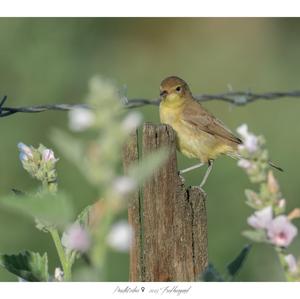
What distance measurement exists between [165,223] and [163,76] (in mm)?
3424

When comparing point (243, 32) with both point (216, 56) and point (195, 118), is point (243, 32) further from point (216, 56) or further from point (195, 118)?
point (195, 118)

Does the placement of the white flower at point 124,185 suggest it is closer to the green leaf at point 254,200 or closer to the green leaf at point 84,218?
the green leaf at point 254,200

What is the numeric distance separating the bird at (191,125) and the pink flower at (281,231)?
2694 millimetres

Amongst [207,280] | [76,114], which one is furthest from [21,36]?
[76,114]

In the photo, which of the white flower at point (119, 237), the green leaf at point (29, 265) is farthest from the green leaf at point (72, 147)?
the green leaf at point (29, 265)

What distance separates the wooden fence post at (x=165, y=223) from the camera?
11.7ft

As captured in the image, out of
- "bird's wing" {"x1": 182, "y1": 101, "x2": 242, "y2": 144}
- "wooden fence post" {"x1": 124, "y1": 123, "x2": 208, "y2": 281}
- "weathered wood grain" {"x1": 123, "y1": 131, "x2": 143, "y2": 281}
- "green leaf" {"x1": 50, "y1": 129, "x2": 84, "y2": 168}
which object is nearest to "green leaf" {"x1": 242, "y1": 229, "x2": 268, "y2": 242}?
"wooden fence post" {"x1": 124, "y1": 123, "x2": 208, "y2": 281}

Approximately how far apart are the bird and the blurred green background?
0.52 metres

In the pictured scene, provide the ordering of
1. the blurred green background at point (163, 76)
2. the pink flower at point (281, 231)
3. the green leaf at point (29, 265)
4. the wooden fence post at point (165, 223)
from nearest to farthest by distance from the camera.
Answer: the pink flower at point (281, 231), the green leaf at point (29, 265), the wooden fence post at point (165, 223), the blurred green background at point (163, 76)

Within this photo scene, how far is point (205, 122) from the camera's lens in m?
5.87

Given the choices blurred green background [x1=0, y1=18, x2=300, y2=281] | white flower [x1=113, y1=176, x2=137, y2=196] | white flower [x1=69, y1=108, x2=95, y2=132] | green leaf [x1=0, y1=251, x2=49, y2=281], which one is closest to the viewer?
white flower [x1=113, y1=176, x2=137, y2=196]

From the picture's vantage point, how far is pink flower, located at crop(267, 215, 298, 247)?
116 inches

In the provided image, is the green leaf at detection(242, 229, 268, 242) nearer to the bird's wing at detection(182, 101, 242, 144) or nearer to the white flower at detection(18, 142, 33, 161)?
the white flower at detection(18, 142, 33, 161)

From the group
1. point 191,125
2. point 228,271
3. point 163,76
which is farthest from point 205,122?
point 228,271
